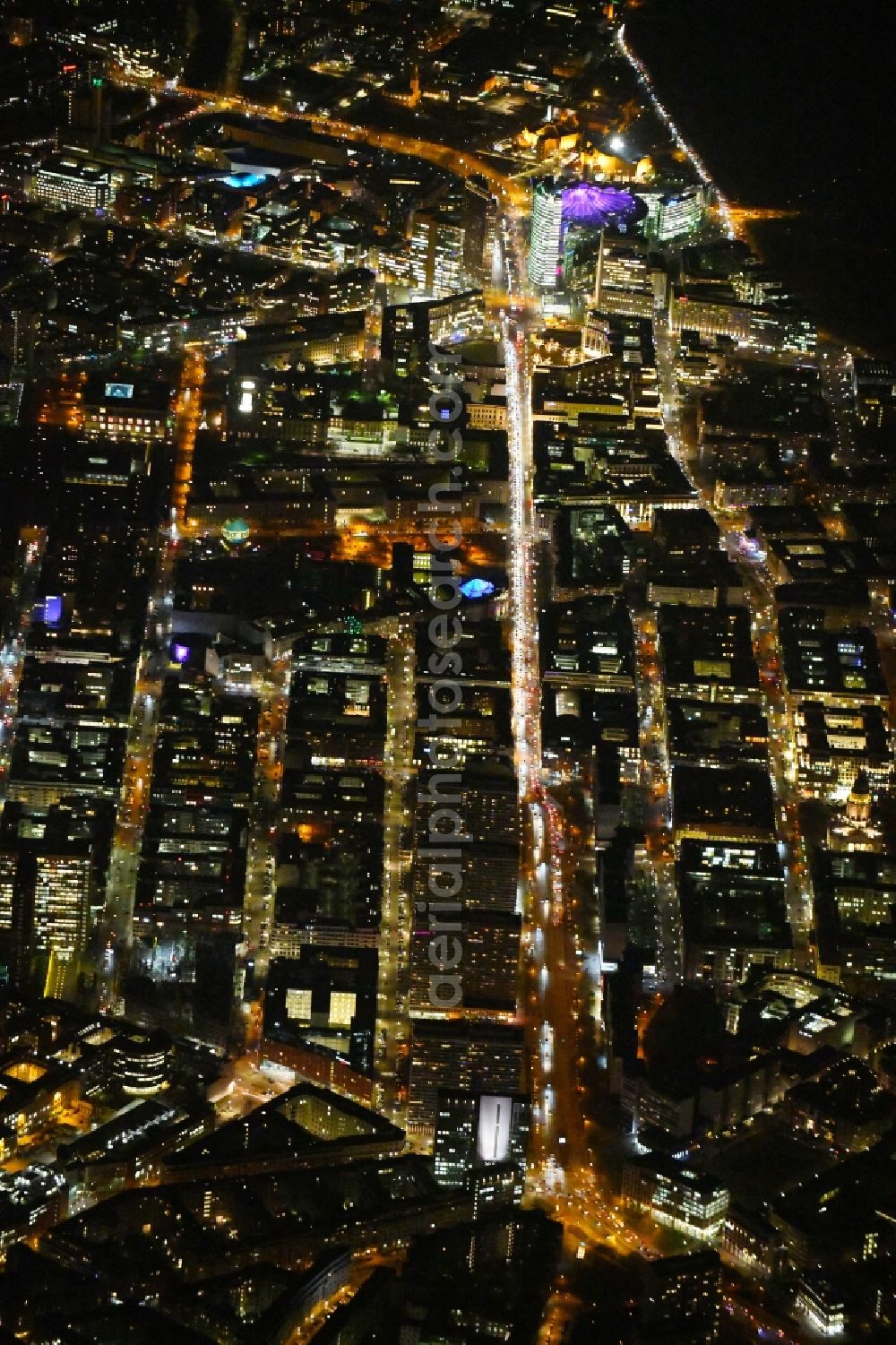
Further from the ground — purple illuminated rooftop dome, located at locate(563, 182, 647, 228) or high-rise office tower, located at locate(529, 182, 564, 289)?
purple illuminated rooftop dome, located at locate(563, 182, 647, 228)

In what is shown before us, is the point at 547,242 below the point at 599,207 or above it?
below

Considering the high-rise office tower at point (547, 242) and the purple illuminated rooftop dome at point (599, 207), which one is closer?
the high-rise office tower at point (547, 242)

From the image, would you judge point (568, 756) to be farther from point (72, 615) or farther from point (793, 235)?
point (793, 235)

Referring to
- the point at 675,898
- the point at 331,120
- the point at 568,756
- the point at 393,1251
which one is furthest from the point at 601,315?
the point at 393,1251

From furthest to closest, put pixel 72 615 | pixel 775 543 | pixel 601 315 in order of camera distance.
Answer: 1. pixel 601 315
2. pixel 775 543
3. pixel 72 615

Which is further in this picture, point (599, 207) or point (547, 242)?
point (599, 207)

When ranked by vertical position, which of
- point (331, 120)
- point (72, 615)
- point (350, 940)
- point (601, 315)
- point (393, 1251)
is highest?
point (331, 120)

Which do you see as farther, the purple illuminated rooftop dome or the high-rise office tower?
the purple illuminated rooftop dome

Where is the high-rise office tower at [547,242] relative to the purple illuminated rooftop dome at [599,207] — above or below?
below
